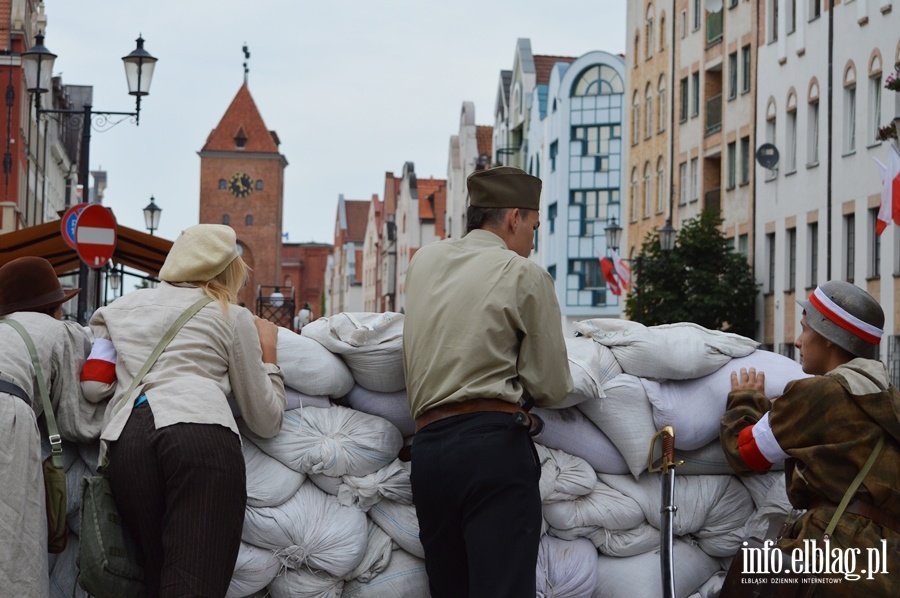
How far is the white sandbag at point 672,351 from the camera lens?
574cm

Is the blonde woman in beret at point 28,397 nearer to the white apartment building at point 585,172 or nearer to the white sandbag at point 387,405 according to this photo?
the white sandbag at point 387,405

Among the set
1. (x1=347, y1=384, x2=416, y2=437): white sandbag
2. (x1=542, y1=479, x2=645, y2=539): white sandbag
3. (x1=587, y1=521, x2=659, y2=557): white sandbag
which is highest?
(x1=347, y1=384, x2=416, y2=437): white sandbag

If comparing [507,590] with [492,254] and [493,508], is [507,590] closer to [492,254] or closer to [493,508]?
[493,508]

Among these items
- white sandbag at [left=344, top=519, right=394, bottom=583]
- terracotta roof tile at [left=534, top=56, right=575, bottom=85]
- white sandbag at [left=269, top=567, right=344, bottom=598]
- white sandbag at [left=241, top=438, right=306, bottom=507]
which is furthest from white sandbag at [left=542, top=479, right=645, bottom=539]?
terracotta roof tile at [left=534, top=56, right=575, bottom=85]

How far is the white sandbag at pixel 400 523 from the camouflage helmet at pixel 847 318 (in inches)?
60.4

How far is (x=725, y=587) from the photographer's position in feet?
17.1

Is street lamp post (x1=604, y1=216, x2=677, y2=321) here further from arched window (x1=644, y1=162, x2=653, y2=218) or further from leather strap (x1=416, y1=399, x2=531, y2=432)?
leather strap (x1=416, y1=399, x2=531, y2=432)

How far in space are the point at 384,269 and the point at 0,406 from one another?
11458 cm

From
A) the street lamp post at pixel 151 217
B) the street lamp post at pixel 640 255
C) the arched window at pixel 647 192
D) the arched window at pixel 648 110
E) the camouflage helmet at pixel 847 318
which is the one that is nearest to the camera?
the camouflage helmet at pixel 847 318

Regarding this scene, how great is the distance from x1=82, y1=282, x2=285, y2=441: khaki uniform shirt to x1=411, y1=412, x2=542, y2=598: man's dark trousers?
25.4 inches

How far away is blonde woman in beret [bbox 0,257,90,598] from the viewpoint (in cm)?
482

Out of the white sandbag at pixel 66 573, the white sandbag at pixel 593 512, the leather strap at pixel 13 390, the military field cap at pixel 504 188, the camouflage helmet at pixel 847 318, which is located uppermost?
the military field cap at pixel 504 188

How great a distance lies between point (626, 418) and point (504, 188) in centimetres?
106

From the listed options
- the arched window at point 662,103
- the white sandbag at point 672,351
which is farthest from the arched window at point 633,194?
the white sandbag at point 672,351
